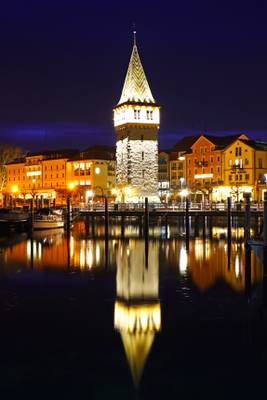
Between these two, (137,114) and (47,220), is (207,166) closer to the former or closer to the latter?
(137,114)

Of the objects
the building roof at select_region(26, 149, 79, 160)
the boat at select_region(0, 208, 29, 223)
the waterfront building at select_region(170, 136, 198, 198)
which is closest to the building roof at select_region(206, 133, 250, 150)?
the waterfront building at select_region(170, 136, 198, 198)

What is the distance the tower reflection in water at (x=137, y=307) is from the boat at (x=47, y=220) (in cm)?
2396

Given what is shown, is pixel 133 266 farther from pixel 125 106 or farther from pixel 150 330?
pixel 125 106

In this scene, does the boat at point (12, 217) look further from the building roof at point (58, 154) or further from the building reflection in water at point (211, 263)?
the building roof at point (58, 154)

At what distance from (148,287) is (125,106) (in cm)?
5485

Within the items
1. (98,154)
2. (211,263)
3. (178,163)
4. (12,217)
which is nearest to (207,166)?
(178,163)

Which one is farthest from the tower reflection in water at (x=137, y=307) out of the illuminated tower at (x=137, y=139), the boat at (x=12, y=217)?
the illuminated tower at (x=137, y=139)

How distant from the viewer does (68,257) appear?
38562 millimetres

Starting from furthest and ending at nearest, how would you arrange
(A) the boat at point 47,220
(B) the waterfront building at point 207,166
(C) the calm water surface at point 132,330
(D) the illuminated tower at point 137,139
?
(B) the waterfront building at point 207,166 < (D) the illuminated tower at point 137,139 < (A) the boat at point 47,220 < (C) the calm water surface at point 132,330

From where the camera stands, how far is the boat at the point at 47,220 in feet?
201

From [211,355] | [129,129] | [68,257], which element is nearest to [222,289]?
[211,355]

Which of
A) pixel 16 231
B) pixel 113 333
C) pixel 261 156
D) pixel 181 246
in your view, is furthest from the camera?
pixel 261 156

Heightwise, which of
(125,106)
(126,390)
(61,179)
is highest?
(125,106)

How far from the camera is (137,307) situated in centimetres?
2228
